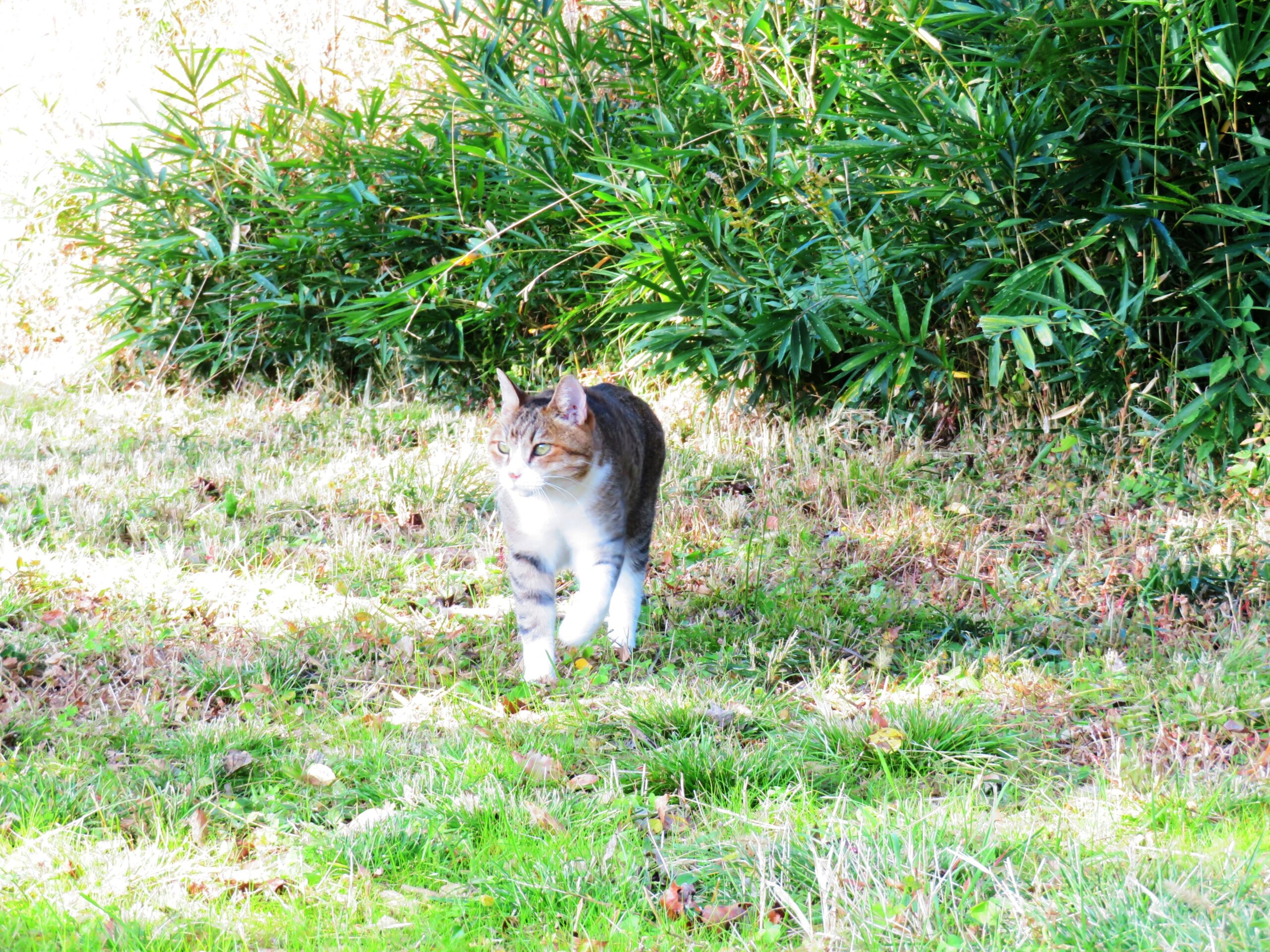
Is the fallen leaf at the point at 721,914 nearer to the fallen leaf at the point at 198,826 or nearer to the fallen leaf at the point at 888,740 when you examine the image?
the fallen leaf at the point at 888,740

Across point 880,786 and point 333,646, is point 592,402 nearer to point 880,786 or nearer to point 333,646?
point 333,646

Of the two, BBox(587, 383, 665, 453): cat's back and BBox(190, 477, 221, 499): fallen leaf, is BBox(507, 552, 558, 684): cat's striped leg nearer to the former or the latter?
BBox(587, 383, 665, 453): cat's back

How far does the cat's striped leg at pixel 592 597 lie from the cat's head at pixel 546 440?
247 mm

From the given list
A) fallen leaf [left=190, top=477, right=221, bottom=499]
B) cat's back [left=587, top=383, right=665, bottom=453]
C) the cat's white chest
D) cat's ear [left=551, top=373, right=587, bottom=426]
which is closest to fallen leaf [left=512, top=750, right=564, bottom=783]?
the cat's white chest

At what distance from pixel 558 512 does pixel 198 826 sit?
1462 mm

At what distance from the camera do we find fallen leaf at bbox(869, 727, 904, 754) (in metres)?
2.75

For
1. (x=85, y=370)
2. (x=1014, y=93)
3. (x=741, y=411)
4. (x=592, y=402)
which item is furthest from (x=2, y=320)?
(x=1014, y=93)

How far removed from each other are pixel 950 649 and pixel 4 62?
9851 millimetres

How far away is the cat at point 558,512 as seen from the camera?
3504mm

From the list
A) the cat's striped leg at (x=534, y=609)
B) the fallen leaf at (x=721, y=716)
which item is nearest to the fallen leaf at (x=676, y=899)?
the fallen leaf at (x=721, y=716)

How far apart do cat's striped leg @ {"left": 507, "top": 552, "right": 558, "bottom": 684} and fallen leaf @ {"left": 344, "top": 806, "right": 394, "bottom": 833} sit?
0.94 m

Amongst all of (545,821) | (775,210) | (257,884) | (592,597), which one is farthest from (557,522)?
(775,210)

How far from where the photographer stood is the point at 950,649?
12.0ft

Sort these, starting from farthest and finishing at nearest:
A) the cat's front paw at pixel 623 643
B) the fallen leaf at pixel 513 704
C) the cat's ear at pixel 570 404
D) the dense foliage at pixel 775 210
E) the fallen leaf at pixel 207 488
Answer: the fallen leaf at pixel 207 488
the dense foliage at pixel 775 210
the cat's front paw at pixel 623 643
the cat's ear at pixel 570 404
the fallen leaf at pixel 513 704
